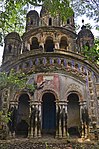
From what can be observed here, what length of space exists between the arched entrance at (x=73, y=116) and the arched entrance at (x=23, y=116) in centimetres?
239

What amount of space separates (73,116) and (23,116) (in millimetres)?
2882

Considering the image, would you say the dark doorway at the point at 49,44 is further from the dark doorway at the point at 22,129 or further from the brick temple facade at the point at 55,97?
the dark doorway at the point at 22,129

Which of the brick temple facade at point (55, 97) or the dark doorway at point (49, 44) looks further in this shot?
the dark doorway at point (49, 44)

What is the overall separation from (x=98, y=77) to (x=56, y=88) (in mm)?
2939

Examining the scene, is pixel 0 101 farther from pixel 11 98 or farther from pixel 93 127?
pixel 93 127

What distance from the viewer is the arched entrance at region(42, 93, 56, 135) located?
11.9 meters

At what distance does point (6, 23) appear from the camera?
595cm

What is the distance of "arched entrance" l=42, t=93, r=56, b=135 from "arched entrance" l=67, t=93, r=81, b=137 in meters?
0.95

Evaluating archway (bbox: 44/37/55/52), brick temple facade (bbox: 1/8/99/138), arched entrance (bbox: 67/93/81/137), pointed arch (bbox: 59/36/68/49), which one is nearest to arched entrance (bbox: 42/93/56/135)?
brick temple facade (bbox: 1/8/99/138)

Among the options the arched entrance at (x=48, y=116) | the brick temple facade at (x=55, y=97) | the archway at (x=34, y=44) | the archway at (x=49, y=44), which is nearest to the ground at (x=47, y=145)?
the brick temple facade at (x=55, y=97)

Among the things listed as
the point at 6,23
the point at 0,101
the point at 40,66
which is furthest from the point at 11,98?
the point at 6,23

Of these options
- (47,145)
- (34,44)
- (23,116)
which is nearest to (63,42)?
(34,44)

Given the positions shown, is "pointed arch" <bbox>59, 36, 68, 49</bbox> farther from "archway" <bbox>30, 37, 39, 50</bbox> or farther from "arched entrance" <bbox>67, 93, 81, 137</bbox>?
"arched entrance" <bbox>67, 93, 81, 137</bbox>

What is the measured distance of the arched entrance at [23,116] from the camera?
11461 millimetres
